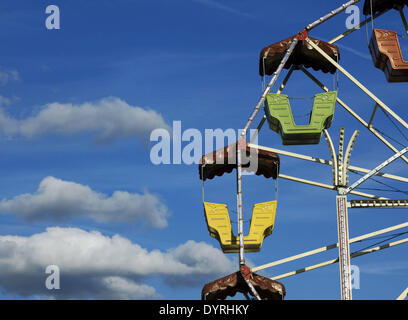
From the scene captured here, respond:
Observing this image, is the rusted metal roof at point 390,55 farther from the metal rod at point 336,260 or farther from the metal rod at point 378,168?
the metal rod at point 336,260

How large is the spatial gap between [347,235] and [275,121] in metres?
5.50

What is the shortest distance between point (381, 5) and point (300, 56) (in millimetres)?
4427

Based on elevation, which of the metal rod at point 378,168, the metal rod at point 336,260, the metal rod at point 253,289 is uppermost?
the metal rod at point 378,168

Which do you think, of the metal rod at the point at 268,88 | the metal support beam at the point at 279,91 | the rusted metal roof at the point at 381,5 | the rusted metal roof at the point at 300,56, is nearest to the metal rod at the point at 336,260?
the metal support beam at the point at 279,91

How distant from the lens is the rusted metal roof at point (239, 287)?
3095 cm

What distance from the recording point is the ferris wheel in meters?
31.5

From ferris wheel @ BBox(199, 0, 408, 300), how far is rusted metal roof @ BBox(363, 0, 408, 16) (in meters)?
0.05

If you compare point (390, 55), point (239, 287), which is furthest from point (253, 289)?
point (390, 55)

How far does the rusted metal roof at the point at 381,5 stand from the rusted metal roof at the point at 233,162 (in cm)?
801

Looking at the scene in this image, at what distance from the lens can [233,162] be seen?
33531 millimetres

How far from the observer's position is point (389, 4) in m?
35.4

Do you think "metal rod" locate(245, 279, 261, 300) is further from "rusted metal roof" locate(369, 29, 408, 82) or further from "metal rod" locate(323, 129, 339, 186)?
"rusted metal roof" locate(369, 29, 408, 82)

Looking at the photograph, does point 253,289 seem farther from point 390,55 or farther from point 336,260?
point 390,55
